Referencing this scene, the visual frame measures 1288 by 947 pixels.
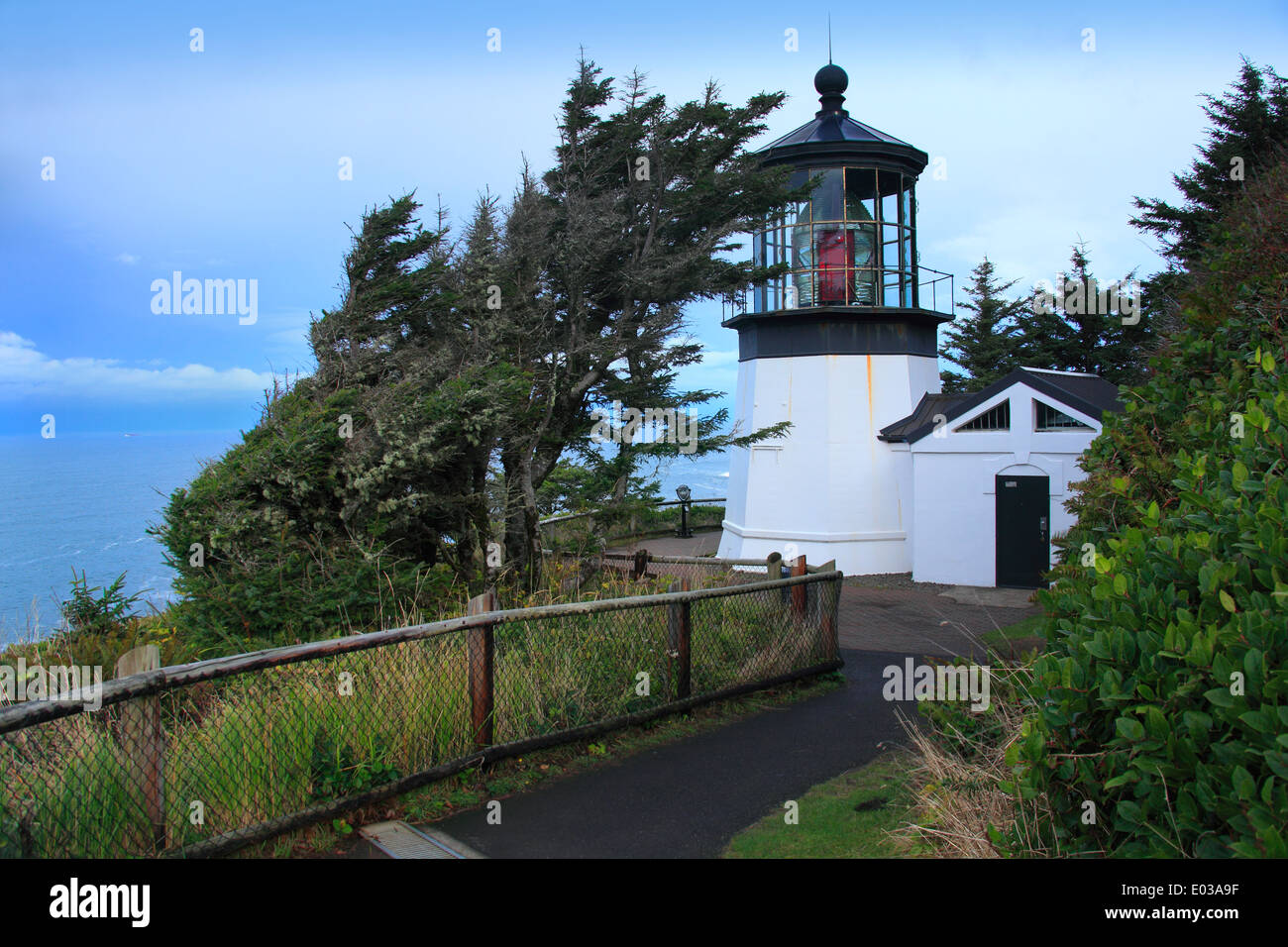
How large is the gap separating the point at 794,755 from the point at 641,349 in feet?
22.8

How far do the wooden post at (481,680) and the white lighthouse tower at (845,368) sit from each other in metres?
13.2

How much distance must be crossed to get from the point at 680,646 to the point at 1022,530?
435 inches

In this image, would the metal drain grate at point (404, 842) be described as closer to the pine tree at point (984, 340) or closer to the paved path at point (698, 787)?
the paved path at point (698, 787)

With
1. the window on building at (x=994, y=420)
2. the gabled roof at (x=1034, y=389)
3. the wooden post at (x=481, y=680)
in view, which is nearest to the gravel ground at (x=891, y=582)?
the gabled roof at (x=1034, y=389)

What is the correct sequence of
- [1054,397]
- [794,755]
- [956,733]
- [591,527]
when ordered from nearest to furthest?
1. [956,733]
2. [794,755]
3. [591,527]
4. [1054,397]

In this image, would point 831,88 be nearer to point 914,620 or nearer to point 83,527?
point 914,620

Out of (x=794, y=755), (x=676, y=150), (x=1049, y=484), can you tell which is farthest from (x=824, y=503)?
(x=794, y=755)

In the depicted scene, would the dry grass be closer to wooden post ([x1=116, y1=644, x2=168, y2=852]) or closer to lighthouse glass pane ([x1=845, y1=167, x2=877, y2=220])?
wooden post ([x1=116, y1=644, x2=168, y2=852])

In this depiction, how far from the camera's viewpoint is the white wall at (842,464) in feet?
61.1

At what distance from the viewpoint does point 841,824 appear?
17.3 ft

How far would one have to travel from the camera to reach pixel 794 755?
6.77m

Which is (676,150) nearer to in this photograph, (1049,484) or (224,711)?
(1049,484)

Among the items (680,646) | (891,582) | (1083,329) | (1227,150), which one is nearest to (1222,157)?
(1227,150)
